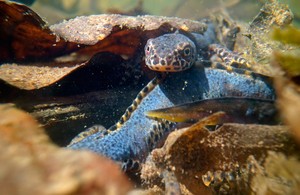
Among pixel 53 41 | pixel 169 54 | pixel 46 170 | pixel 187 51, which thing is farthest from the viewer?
pixel 187 51

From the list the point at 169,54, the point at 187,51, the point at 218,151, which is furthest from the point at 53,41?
the point at 218,151

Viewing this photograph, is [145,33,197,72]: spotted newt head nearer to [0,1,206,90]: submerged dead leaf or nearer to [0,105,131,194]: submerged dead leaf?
[0,1,206,90]: submerged dead leaf

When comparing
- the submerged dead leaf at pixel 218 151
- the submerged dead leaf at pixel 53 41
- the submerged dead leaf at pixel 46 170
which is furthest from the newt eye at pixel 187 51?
the submerged dead leaf at pixel 46 170

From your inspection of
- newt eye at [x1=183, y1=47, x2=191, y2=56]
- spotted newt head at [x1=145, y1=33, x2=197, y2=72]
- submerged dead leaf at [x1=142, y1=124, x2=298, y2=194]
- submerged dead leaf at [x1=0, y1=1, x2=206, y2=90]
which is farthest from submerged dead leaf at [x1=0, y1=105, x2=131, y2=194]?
newt eye at [x1=183, y1=47, x2=191, y2=56]

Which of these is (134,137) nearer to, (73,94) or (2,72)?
(73,94)

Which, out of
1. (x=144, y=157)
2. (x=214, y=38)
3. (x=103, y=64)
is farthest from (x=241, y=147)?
(x=214, y=38)

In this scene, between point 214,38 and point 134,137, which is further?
point 214,38

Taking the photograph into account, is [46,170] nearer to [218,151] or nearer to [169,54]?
[218,151]

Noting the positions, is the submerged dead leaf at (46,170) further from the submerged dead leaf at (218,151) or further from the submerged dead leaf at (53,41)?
the submerged dead leaf at (53,41)
